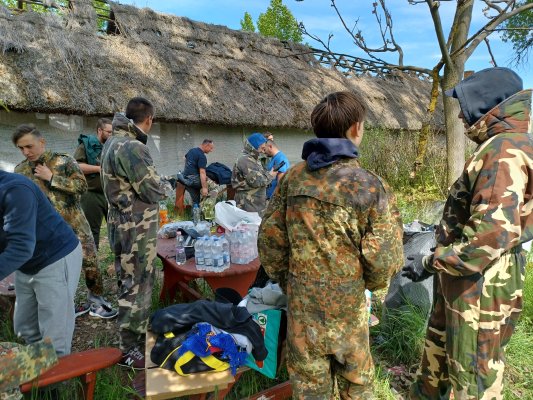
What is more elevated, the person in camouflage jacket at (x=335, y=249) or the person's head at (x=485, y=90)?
the person's head at (x=485, y=90)

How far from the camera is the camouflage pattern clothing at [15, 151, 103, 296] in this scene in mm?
3314

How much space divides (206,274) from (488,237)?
1900mm

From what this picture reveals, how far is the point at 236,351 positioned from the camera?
6.73 feet

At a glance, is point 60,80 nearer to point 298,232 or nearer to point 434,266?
point 298,232

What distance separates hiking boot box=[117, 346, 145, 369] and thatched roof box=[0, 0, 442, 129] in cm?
469

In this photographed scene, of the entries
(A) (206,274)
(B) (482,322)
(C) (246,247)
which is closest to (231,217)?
(C) (246,247)

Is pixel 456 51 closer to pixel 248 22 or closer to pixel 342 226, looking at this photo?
pixel 342 226

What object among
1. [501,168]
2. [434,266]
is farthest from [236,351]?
[501,168]

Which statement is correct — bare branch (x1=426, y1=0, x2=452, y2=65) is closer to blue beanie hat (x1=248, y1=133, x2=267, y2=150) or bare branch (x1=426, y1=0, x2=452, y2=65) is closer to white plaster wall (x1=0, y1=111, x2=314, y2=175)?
blue beanie hat (x1=248, y1=133, x2=267, y2=150)

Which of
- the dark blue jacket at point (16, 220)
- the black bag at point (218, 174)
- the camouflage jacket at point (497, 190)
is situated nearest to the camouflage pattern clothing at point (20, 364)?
the dark blue jacket at point (16, 220)

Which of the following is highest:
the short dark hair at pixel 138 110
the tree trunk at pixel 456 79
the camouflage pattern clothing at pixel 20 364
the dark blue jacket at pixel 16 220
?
the tree trunk at pixel 456 79

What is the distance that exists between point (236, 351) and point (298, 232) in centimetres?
79

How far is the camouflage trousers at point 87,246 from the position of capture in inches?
136

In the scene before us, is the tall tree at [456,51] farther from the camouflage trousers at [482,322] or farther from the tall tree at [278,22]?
the tall tree at [278,22]
